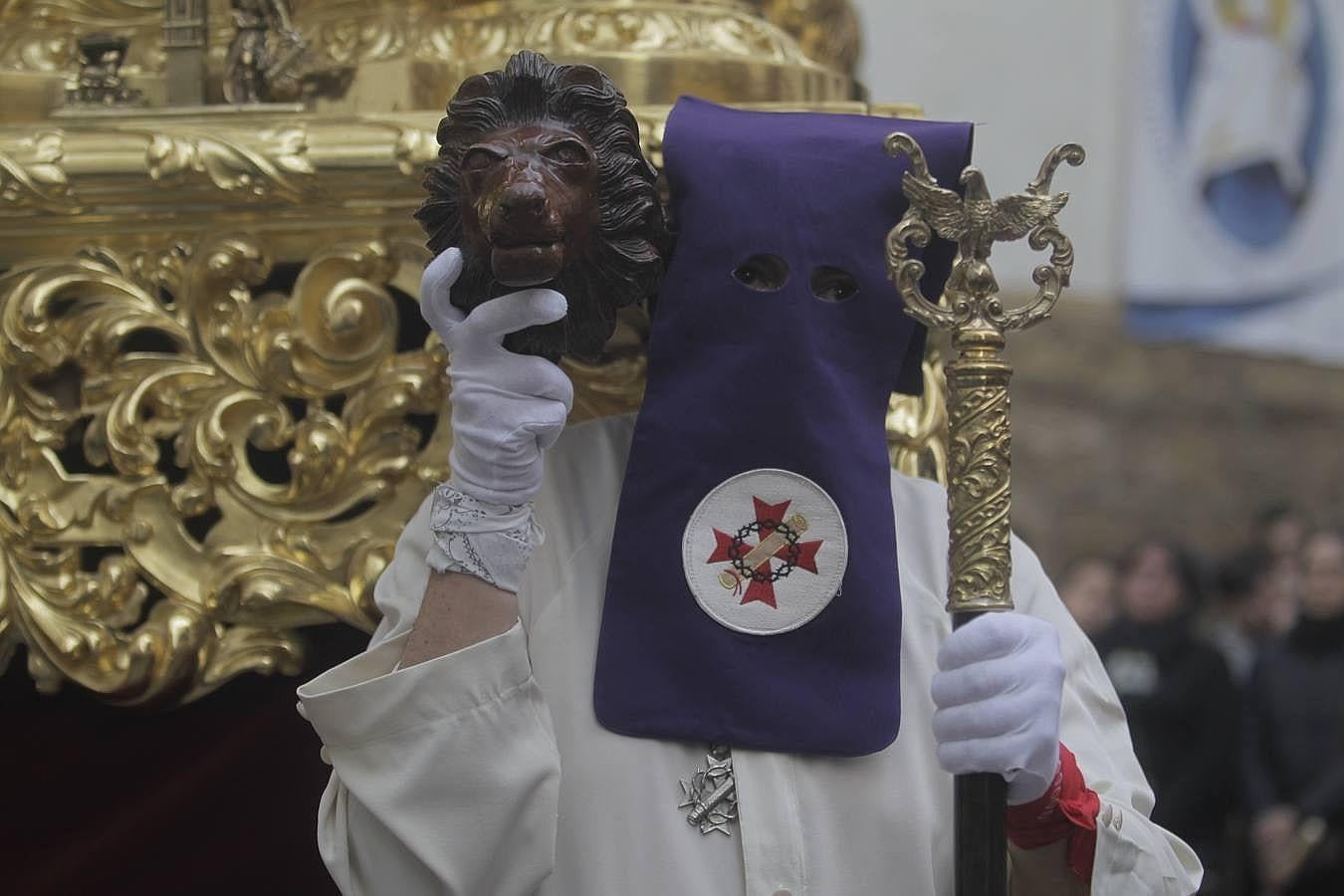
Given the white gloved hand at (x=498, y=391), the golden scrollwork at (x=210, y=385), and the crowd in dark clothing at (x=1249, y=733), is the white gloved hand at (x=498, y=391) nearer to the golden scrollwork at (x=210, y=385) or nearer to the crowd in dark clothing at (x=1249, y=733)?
the golden scrollwork at (x=210, y=385)

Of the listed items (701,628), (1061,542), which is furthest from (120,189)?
(1061,542)

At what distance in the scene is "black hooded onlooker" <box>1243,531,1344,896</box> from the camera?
4418mm

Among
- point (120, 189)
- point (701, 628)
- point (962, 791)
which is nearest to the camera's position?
point (962, 791)

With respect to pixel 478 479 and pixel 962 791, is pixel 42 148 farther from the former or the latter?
pixel 962 791

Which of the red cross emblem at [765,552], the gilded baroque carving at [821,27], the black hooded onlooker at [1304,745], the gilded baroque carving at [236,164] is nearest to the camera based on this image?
the red cross emblem at [765,552]

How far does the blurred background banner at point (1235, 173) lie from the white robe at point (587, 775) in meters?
5.75

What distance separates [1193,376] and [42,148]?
19.9 ft

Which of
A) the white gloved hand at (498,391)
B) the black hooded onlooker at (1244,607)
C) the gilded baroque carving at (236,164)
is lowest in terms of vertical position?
the black hooded onlooker at (1244,607)

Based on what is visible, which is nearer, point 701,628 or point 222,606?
point 701,628

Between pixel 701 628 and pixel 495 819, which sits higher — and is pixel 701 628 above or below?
above

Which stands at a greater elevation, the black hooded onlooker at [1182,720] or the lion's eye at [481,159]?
the lion's eye at [481,159]

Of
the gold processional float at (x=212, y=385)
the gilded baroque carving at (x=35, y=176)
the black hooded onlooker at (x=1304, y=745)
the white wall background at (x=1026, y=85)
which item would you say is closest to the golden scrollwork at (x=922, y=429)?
the gold processional float at (x=212, y=385)

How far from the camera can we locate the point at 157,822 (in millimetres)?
2158

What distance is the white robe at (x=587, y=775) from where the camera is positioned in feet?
5.63
